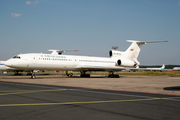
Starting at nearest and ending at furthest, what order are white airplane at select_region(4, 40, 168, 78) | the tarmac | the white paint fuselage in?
the tarmac, the white paint fuselage, white airplane at select_region(4, 40, 168, 78)

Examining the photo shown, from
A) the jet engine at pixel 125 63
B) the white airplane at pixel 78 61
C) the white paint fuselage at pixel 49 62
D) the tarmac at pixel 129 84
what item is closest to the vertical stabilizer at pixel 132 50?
the white airplane at pixel 78 61

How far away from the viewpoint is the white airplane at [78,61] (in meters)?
31.7

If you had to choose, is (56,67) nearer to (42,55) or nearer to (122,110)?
(42,55)

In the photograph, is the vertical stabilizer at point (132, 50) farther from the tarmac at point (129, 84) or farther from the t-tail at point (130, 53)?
the tarmac at point (129, 84)

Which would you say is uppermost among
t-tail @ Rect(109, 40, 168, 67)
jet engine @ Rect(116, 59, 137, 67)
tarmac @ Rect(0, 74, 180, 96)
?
t-tail @ Rect(109, 40, 168, 67)

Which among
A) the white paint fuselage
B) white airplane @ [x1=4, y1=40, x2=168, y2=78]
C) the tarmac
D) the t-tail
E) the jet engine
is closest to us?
the tarmac

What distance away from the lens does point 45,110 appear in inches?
291

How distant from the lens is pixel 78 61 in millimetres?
37281

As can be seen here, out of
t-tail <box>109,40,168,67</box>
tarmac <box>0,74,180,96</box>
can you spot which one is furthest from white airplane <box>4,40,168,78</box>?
tarmac <box>0,74,180,96</box>

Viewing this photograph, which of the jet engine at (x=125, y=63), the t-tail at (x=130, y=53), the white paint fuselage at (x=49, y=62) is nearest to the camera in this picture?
the white paint fuselage at (x=49, y=62)

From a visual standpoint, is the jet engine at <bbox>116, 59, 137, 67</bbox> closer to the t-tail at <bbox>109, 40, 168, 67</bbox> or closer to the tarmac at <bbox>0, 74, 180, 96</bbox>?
the t-tail at <bbox>109, 40, 168, 67</bbox>

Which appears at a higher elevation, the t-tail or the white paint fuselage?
the t-tail

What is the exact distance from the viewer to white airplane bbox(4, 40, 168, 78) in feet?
104

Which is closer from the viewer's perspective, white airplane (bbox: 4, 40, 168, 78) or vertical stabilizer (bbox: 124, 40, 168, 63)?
white airplane (bbox: 4, 40, 168, 78)
